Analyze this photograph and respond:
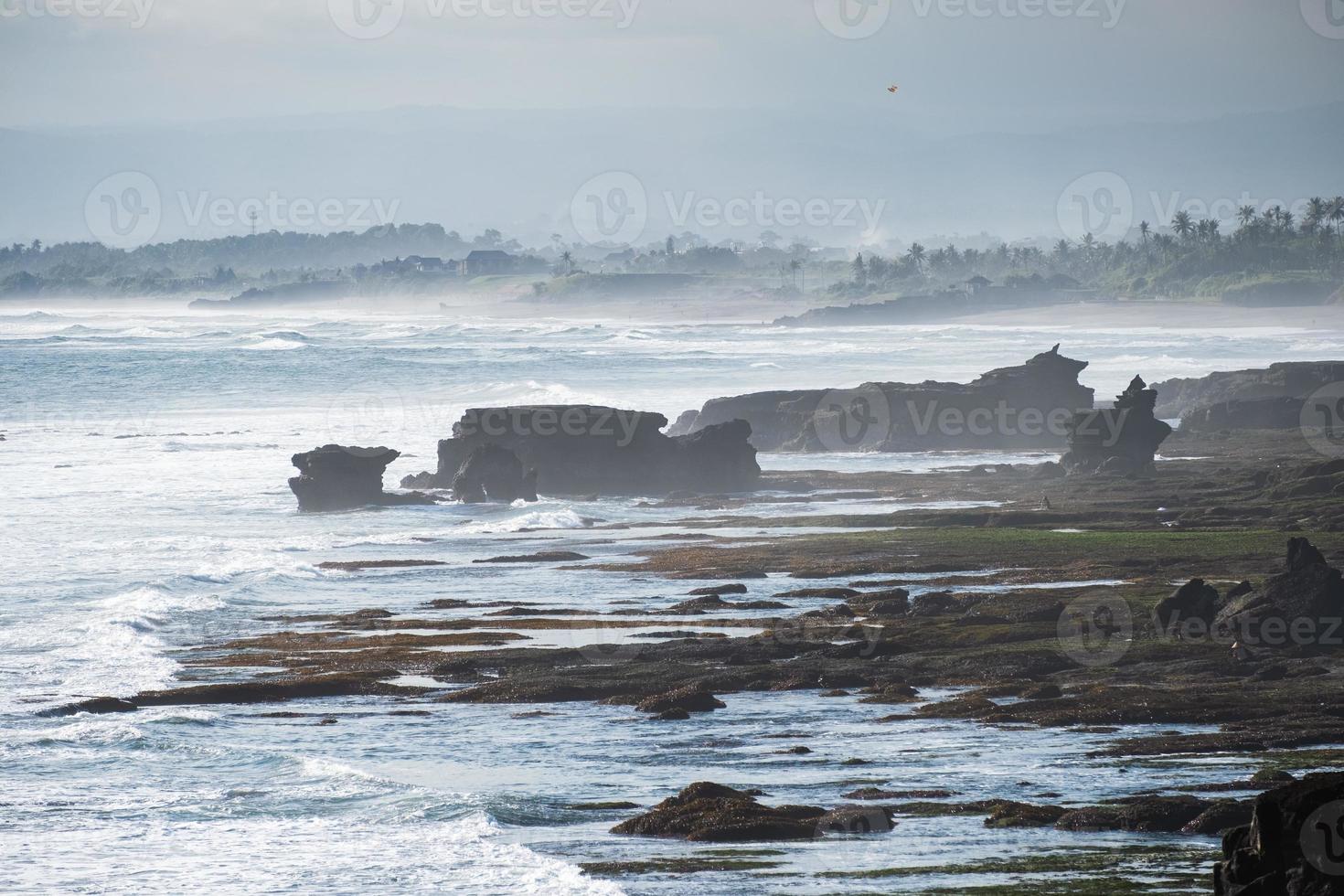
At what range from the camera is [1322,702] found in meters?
27.4

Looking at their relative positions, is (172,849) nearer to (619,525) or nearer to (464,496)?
(619,525)

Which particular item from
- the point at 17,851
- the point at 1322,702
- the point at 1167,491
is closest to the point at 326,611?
the point at 17,851

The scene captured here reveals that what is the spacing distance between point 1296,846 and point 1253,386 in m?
84.6

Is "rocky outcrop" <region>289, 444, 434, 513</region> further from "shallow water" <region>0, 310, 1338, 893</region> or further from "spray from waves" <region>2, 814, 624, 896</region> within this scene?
"spray from waves" <region>2, 814, 624, 896</region>

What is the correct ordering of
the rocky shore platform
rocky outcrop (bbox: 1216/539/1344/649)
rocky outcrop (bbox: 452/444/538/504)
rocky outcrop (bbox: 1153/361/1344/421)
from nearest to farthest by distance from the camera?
the rocky shore platform
rocky outcrop (bbox: 1216/539/1344/649)
rocky outcrop (bbox: 452/444/538/504)
rocky outcrop (bbox: 1153/361/1344/421)

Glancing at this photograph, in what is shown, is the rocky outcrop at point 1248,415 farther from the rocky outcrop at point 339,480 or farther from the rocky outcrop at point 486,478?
the rocky outcrop at point 339,480

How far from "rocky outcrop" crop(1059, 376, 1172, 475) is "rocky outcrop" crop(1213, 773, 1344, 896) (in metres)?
53.1

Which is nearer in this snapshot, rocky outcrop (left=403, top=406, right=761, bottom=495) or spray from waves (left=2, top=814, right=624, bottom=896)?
spray from waves (left=2, top=814, right=624, bottom=896)

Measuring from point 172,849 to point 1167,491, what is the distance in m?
44.8

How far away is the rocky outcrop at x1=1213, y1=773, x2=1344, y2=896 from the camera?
518 inches

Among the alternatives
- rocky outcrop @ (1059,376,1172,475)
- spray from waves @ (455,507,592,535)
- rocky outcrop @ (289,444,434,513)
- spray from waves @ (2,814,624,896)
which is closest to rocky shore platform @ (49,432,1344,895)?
spray from waves @ (2,814,624,896)

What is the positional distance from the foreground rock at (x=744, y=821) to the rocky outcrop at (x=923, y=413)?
61.7m

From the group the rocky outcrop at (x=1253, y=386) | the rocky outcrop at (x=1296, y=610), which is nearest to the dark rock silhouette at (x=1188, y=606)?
the rocky outcrop at (x=1296, y=610)

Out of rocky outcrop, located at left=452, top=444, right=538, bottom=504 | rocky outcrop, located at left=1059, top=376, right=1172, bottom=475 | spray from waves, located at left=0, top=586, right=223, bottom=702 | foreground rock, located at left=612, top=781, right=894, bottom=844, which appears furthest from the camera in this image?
rocky outcrop, located at left=1059, top=376, right=1172, bottom=475
